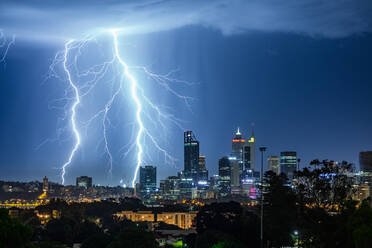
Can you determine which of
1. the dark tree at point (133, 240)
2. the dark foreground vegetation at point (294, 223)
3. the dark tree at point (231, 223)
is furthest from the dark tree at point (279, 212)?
the dark tree at point (133, 240)

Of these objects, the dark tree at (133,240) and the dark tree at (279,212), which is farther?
the dark tree at (133,240)

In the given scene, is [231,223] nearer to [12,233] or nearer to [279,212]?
[279,212]

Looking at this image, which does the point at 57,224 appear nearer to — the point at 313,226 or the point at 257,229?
the point at 257,229

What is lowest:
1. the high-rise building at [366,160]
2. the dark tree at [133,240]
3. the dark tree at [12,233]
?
the dark tree at [133,240]

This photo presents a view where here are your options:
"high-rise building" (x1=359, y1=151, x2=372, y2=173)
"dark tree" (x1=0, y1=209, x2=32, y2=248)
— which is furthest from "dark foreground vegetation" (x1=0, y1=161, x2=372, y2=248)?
"high-rise building" (x1=359, y1=151, x2=372, y2=173)

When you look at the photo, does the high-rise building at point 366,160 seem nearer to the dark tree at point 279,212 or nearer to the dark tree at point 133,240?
the dark tree at point 279,212

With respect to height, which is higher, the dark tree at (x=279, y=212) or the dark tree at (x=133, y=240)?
the dark tree at (x=279, y=212)

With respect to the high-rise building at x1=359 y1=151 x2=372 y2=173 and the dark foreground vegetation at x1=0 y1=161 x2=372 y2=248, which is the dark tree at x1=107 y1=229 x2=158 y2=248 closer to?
the dark foreground vegetation at x1=0 y1=161 x2=372 y2=248

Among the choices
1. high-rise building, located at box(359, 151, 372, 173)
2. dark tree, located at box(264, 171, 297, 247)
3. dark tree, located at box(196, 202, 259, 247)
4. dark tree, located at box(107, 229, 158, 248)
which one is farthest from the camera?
high-rise building, located at box(359, 151, 372, 173)

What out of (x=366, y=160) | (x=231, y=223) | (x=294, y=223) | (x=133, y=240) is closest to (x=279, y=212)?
(x=294, y=223)

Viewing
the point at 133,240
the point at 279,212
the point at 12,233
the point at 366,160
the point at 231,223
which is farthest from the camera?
the point at 366,160

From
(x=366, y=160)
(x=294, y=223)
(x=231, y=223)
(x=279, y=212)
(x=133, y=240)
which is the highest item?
(x=366, y=160)
